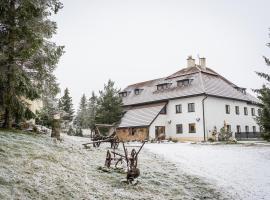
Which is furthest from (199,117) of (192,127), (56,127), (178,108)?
(56,127)

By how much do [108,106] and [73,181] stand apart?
32926 mm

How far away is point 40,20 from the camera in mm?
14273

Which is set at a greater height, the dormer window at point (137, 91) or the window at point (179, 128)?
the dormer window at point (137, 91)

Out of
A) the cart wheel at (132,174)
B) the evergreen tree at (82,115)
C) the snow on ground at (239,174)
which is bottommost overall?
the snow on ground at (239,174)

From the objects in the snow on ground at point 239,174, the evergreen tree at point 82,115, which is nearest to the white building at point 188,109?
the snow on ground at point 239,174

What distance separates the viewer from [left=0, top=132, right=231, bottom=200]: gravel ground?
20.6 feet

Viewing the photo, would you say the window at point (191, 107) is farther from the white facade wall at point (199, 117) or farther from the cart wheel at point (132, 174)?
the cart wheel at point (132, 174)

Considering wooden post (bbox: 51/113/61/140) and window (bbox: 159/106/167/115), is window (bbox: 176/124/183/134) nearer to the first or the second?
window (bbox: 159/106/167/115)

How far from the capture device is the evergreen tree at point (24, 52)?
37.3 ft

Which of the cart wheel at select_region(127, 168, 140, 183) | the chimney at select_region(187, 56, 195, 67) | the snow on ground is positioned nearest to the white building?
the chimney at select_region(187, 56, 195, 67)

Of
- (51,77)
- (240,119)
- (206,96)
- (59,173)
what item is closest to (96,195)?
(59,173)

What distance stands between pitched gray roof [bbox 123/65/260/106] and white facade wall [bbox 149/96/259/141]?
79 centimetres

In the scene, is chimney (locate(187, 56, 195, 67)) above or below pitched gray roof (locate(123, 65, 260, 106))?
above

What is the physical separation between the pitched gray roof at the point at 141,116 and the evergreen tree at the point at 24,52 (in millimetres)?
23788
